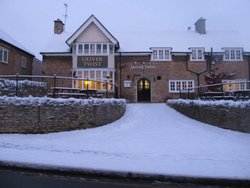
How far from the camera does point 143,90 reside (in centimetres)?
2744

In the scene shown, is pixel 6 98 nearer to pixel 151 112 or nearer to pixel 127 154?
pixel 127 154

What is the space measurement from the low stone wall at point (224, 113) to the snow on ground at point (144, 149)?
1.38 feet

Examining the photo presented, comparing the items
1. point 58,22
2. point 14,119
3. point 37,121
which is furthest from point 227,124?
point 58,22

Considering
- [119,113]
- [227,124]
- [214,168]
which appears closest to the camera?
[214,168]

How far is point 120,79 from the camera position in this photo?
27.2 meters

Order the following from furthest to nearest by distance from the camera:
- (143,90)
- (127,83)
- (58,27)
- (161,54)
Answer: (58,27) < (161,54) < (143,90) < (127,83)

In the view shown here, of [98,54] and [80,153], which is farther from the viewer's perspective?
[98,54]

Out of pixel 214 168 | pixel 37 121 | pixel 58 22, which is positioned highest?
pixel 58 22

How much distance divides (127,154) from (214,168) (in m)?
2.64

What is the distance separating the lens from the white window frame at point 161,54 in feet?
90.2

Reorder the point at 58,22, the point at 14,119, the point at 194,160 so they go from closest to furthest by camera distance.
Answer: the point at 194,160 < the point at 14,119 < the point at 58,22

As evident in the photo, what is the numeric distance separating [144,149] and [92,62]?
18.3 meters

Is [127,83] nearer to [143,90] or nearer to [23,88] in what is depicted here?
[143,90]

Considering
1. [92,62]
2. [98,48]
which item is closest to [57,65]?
[92,62]
